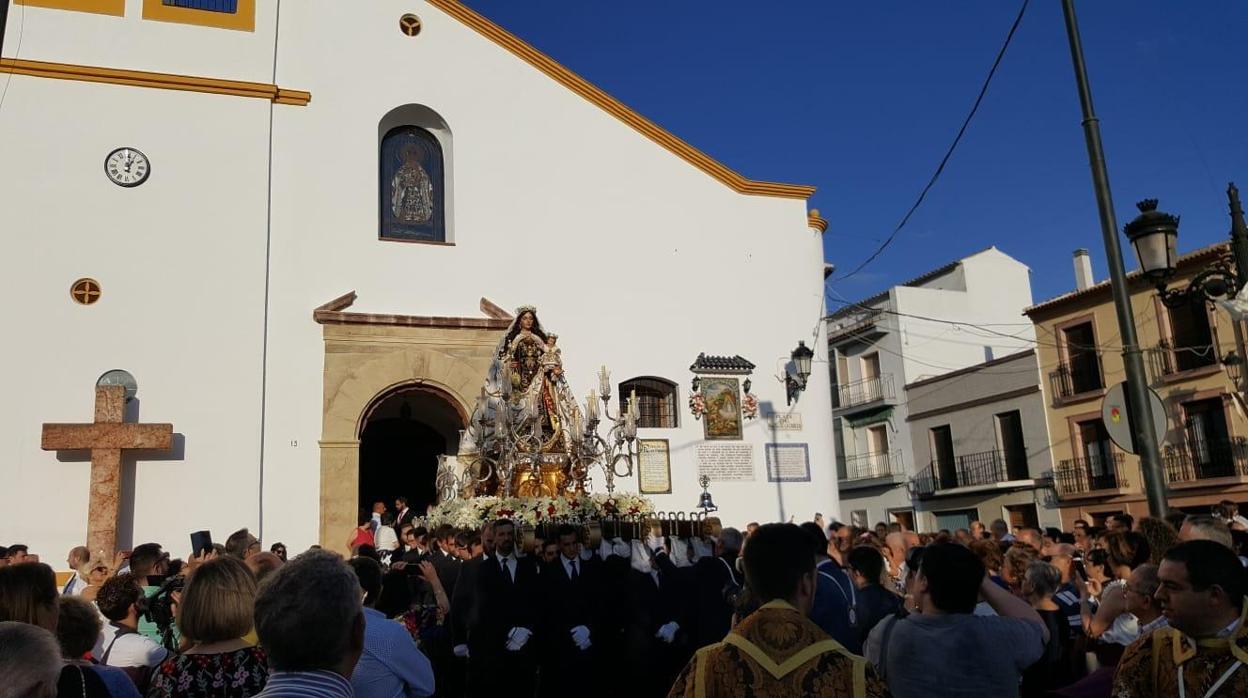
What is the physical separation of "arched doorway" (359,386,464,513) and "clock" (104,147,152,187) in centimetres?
551

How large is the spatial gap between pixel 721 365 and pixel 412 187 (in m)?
6.06

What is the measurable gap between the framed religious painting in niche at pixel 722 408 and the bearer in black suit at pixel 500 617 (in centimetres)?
871

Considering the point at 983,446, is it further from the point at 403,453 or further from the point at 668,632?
the point at 668,632

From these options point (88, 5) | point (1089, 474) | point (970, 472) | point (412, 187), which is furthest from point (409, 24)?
point (970, 472)

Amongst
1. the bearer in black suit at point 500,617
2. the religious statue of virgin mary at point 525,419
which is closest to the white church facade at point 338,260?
the religious statue of virgin mary at point 525,419

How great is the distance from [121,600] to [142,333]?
1029cm

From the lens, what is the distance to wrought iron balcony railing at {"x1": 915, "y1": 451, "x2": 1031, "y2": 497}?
26641 mm

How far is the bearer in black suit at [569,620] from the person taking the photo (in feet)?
25.1

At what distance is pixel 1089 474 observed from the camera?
24.3 metres

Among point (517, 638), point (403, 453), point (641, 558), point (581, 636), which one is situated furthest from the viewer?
point (403, 453)

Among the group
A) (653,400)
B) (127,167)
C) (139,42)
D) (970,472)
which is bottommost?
(970,472)

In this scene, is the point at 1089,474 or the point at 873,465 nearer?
the point at 1089,474

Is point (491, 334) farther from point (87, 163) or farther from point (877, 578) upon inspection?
point (877, 578)

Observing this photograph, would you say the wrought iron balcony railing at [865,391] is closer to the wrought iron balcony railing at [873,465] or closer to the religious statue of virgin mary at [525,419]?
the wrought iron balcony railing at [873,465]
